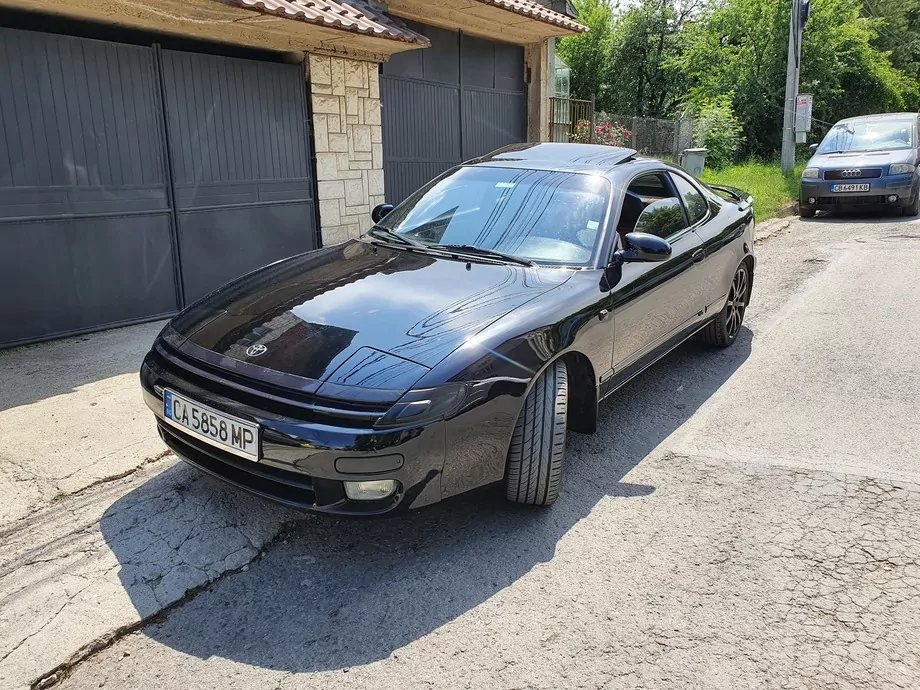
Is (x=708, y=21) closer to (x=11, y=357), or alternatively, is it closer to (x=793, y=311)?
(x=793, y=311)

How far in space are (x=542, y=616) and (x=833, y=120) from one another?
22919 millimetres

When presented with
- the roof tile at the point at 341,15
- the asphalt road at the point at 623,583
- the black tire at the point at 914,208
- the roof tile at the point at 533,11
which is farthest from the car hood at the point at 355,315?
the black tire at the point at 914,208

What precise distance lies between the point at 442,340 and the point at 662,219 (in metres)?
2.18

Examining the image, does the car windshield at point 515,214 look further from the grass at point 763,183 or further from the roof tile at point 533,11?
the grass at point 763,183

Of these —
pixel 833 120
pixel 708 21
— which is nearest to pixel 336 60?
pixel 708 21

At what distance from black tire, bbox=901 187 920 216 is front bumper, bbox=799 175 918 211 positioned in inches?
6.1

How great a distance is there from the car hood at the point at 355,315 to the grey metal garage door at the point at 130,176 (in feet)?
8.69

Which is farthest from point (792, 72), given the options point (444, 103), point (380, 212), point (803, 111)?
point (380, 212)

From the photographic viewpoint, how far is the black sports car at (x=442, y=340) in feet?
8.58

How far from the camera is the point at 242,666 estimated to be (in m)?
2.33

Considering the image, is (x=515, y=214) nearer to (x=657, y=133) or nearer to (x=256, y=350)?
(x=256, y=350)

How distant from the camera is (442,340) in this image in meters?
2.84

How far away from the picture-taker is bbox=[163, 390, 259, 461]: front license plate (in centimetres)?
265

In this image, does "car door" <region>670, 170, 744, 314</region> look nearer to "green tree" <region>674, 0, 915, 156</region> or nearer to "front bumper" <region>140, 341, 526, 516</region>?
"front bumper" <region>140, 341, 526, 516</region>
